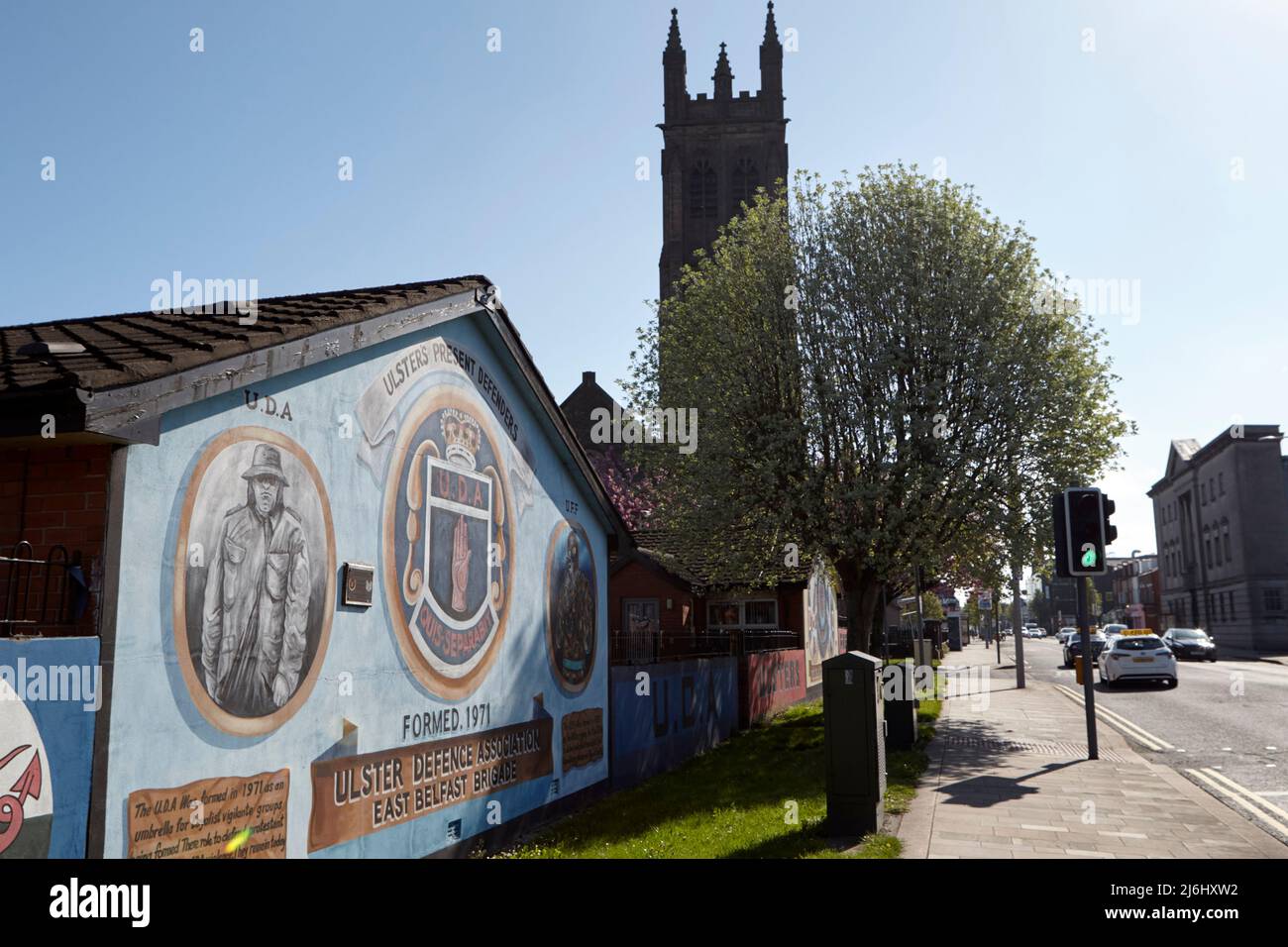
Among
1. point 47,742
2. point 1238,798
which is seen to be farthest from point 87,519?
point 1238,798

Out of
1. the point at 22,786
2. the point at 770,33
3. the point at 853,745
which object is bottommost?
the point at 853,745

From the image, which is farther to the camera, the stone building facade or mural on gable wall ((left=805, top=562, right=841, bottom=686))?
the stone building facade

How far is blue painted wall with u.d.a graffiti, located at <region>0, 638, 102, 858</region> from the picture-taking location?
172 inches

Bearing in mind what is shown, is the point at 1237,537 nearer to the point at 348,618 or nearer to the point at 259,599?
the point at 348,618

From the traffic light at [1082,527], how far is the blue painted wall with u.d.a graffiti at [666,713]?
19.9 feet

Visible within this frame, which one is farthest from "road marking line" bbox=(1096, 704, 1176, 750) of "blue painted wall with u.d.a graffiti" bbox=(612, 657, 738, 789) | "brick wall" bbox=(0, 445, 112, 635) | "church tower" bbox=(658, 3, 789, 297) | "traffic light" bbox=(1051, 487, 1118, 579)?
"church tower" bbox=(658, 3, 789, 297)

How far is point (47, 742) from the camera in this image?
15.1 feet

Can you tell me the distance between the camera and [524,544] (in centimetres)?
1033

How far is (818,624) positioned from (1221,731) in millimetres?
16568

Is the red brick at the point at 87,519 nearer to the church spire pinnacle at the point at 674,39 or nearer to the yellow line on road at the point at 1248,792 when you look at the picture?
the yellow line on road at the point at 1248,792

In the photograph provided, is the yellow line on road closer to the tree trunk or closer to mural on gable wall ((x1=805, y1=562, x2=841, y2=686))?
the tree trunk

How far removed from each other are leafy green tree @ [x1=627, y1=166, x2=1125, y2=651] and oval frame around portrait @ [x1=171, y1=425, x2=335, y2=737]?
14.0m
